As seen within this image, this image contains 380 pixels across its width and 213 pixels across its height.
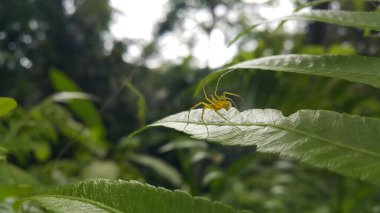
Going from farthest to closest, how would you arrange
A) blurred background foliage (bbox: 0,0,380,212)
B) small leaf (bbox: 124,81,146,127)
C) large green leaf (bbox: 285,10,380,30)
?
blurred background foliage (bbox: 0,0,380,212)
small leaf (bbox: 124,81,146,127)
large green leaf (bbox: 285,10,380,30)

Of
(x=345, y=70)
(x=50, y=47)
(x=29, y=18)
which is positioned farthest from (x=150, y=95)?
(x=345, y=70)

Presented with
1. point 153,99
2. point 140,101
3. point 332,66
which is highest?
point 332,66

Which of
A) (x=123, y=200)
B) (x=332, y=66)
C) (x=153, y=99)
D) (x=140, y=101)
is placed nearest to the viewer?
(x=123, y=200)

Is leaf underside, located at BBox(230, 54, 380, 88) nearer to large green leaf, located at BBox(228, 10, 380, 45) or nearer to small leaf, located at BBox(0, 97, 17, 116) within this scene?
large green leaf, located at BBox(228, 10, 380, 45)

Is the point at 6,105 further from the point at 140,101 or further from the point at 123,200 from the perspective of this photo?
the point at 140,101

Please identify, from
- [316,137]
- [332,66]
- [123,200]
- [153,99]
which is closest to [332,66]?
[332,66]

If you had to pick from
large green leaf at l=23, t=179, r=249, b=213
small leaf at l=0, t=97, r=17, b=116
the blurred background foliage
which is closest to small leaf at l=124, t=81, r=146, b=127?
the blurred background foliage
